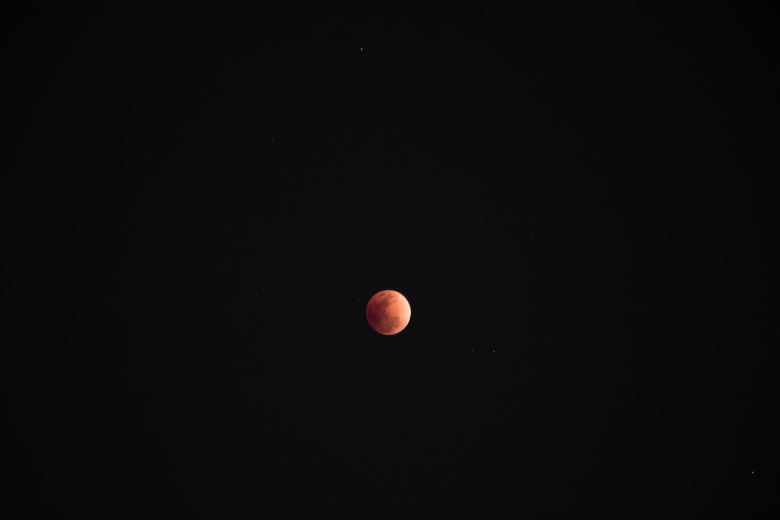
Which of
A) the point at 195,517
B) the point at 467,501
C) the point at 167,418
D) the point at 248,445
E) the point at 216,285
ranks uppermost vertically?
the point at 216,285

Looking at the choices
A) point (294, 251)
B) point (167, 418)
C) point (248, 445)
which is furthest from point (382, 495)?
point (294, 251)

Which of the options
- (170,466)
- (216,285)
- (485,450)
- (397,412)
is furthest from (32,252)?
(485,450)

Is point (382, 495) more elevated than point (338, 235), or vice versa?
point (338, 235)

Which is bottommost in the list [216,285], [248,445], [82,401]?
[248,445]

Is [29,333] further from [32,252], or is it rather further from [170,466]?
[170,466]

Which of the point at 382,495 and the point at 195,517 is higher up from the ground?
the point at 195,517

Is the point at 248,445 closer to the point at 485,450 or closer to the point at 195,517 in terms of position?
the point at 195,517
